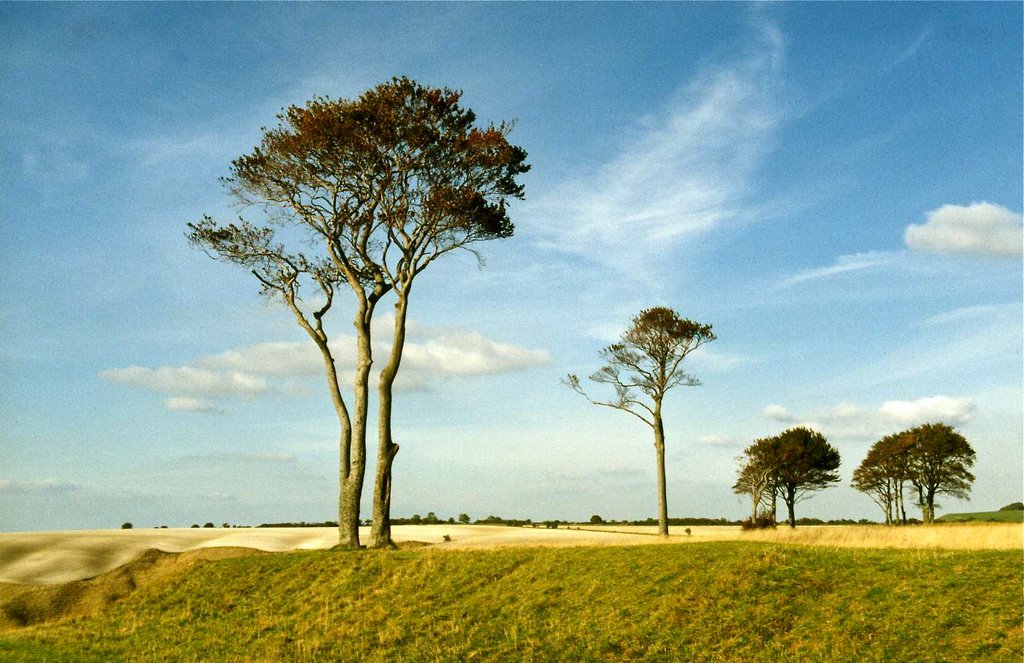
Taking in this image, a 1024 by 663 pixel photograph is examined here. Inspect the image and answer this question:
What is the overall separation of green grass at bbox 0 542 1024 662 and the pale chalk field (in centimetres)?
318

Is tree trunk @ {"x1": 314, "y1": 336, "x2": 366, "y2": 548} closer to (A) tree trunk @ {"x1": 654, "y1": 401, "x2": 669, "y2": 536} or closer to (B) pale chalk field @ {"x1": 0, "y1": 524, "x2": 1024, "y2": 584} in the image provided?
(B) pale chalk field @ {"x1": 0, "y1": 524, "x2": 1024, "y2": 584}

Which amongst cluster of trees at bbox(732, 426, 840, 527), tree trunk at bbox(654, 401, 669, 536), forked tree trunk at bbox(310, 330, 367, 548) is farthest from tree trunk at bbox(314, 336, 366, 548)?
cluster of trees at bbox(732, 426, 840, 527)

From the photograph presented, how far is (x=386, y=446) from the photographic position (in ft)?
94.5

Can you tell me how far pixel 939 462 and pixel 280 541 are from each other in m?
57.1

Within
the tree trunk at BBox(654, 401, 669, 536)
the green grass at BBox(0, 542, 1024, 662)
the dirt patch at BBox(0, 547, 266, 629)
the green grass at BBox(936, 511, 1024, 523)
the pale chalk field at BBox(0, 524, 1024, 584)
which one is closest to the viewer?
the green grass at BBox(0, 542, 1024, 662)

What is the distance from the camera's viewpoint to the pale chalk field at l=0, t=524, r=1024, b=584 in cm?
2292

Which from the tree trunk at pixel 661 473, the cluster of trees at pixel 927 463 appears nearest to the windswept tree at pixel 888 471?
the cluster of trees at pixel 927 463

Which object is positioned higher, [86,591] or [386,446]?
[386,446]

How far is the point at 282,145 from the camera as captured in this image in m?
32.3

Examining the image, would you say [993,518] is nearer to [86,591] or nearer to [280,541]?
[280,541]

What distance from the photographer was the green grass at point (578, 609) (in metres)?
14.9

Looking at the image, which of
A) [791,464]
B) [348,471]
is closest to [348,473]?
[348,471]

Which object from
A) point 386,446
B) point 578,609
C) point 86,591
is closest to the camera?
point 578,609

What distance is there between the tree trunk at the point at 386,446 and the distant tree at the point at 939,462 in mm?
55319
